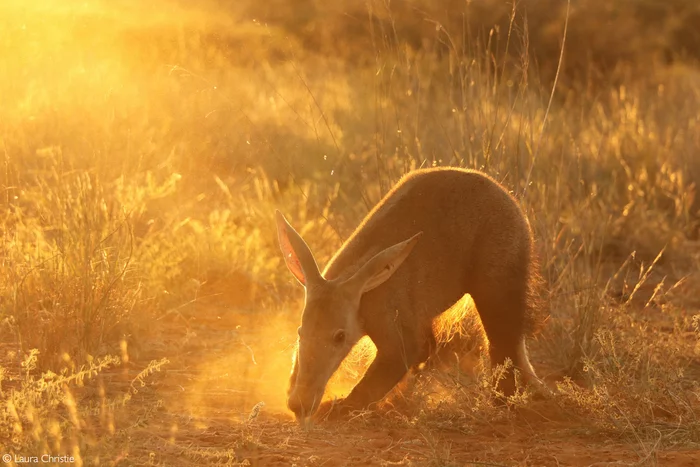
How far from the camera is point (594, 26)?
808 inches

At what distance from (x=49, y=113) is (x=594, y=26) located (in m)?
13.5

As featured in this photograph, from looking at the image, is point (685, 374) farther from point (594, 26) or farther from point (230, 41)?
point (594, 26)

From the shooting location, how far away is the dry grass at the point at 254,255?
16.1 feet

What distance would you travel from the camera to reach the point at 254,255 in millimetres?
Result: 8484

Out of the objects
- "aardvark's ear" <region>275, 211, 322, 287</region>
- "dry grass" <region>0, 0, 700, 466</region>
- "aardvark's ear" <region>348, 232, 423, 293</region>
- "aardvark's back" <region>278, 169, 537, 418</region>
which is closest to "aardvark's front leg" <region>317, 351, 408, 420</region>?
"aardvark's back" <region>278, 169, 537, 418</region>

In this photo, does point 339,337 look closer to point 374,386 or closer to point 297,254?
point 374,386

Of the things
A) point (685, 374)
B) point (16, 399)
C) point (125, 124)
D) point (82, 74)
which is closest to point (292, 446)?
point (16, 399)

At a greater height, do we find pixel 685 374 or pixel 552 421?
pixel 552 421

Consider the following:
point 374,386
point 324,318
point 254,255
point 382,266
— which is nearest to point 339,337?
point 324,318

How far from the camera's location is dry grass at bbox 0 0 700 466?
4918mm

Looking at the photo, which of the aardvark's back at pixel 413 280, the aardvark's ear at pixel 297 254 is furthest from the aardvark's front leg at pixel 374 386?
the aardvark's ear at pixel 297 254

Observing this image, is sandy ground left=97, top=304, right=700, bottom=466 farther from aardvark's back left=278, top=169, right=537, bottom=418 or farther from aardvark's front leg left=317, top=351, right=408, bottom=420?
aardvark's back left=278, top=169, right=537, bottom=418

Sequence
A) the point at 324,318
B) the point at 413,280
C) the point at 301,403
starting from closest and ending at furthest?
the point at 301,403 < the point at 324,318 < the point at 413,280

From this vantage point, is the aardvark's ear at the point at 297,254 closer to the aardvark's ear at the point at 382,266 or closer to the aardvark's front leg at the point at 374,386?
the aardvark's ear at the point at 382,266
